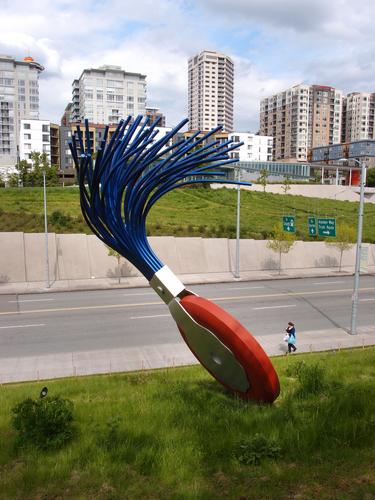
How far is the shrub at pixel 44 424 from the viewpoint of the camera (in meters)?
7.22

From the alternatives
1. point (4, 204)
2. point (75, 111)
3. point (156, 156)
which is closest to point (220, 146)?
point (156, 156)

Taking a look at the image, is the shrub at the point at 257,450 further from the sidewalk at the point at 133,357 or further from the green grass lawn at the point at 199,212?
the green grass lawn at the point at 199,212

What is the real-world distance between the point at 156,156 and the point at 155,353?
26.7ft

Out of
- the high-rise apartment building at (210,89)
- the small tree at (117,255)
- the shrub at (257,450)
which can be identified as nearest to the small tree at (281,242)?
the small tree at (117,255)

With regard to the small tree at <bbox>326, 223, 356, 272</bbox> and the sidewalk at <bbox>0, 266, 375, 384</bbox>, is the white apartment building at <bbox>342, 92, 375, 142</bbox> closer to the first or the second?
the small tree at <bbox>326, 223, 356, 272</bbox>

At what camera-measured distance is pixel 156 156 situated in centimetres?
932

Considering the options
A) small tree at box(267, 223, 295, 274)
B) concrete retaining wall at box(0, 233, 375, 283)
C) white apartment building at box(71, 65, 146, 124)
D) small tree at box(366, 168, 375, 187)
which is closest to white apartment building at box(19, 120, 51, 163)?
white apartment building at box(71, 65, 146, 124)

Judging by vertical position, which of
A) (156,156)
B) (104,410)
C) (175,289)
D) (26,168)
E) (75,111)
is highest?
(75,111)

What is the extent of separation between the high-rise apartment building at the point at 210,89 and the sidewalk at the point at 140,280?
497 ft

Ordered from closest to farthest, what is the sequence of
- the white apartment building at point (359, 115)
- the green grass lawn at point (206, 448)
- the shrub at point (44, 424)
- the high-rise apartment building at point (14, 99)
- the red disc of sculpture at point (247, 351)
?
1. the green grass lawn at point (206, 448)
2. the shrub at point (44, 424)
3. the red disc of sculpture at point (247, 351)
4. the high-rise apartment building at point (14, 99)
5. the white apartment building at point (359, 115)

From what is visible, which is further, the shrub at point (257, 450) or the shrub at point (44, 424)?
the shrub at point (44, 424)

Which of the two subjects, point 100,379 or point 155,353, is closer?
point 100,379

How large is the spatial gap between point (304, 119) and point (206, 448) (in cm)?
14435

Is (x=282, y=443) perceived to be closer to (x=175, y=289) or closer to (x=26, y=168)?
(x=175, y=289)
